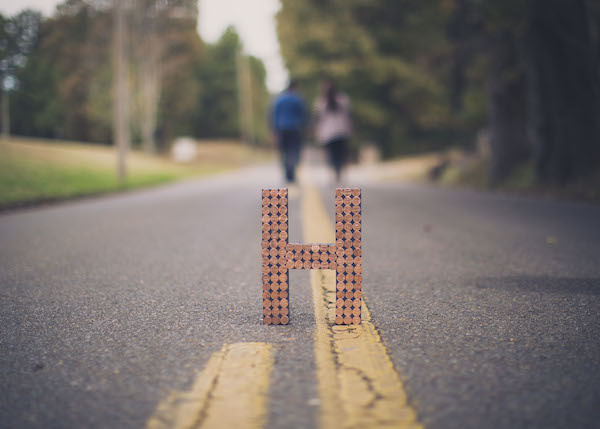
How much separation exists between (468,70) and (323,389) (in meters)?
17.5

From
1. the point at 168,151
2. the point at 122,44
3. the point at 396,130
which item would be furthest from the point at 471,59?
the point at 168,151

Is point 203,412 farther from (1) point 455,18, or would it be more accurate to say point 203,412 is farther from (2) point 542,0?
(1) point 455,18

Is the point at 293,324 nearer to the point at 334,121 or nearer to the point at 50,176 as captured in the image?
the point at 334,121

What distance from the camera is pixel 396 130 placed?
27.5 meters

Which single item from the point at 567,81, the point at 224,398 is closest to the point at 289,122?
the point at 567,81

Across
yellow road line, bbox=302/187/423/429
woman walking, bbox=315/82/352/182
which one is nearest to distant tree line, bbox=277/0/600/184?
woman walking, bbox=315/82/352/182

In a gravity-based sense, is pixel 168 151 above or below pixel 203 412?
above

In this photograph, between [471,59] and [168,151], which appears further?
[168,151]

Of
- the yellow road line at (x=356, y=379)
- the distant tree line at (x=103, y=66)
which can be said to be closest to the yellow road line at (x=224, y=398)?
the yellow road line at (x=356, y=379)

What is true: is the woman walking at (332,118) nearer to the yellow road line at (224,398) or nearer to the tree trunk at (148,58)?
the yellow road line at (224,398)

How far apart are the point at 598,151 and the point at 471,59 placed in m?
8.82

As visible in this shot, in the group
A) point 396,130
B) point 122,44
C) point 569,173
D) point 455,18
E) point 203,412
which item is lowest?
point 203,412

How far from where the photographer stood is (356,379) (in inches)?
70.4

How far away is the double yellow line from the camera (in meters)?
1.51
